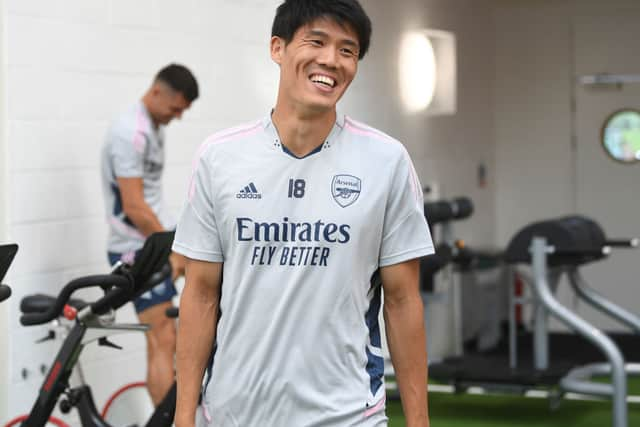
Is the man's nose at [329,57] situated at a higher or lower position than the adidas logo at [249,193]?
higher

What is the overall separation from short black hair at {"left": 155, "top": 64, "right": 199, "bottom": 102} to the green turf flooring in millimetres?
2182

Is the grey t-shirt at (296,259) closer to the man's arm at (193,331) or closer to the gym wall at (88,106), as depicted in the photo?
the man's arm at (193,331)

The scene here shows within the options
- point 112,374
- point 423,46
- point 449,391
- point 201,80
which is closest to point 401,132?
point 423,46

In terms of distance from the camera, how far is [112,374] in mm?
5070

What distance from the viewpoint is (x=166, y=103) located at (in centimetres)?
480

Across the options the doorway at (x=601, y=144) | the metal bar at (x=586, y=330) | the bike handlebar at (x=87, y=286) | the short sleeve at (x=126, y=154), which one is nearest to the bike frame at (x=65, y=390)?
the bike handlebar at (x=87, y=286)

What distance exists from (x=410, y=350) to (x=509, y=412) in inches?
178

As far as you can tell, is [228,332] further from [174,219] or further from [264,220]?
[174,219]

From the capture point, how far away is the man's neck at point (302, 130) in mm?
2072

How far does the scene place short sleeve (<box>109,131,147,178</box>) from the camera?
465cm

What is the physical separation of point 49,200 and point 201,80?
125 cm

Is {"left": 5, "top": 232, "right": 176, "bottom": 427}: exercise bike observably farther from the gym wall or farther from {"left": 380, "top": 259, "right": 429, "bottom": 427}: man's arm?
{"left": 380, "top": 259, "right": 429, "bottom": 427}: man's arm

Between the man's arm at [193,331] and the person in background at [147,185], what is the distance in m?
2.57

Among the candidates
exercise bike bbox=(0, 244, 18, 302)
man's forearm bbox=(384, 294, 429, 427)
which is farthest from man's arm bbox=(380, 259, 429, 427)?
exercise bike bbox=(0, 244, 18, 302)
